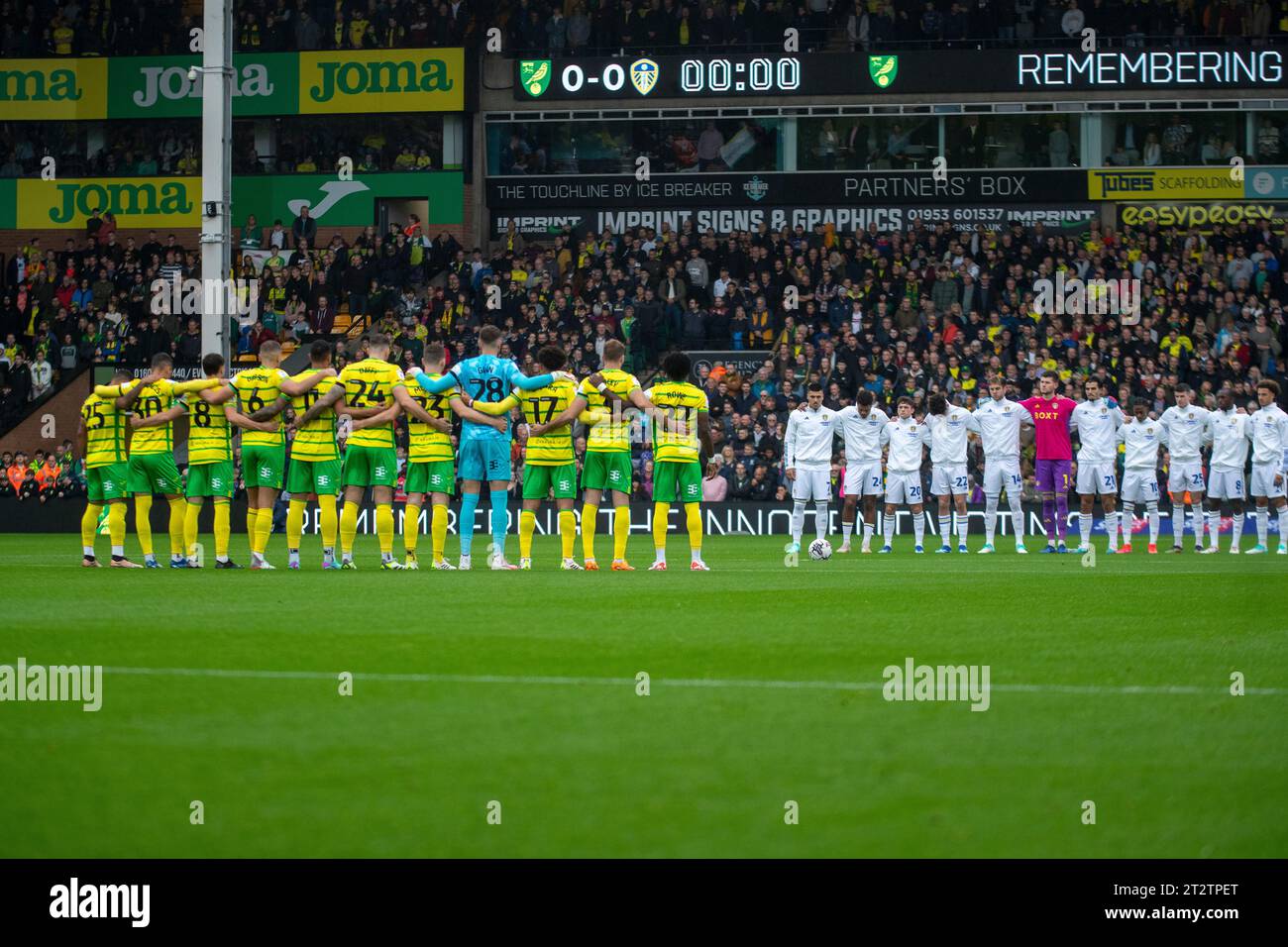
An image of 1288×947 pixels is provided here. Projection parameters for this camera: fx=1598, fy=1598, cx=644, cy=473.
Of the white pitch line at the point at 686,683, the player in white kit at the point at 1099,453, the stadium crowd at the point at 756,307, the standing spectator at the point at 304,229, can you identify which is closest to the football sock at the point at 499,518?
the white pitch line at the point at 686,683

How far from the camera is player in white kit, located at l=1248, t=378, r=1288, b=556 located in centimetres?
2383

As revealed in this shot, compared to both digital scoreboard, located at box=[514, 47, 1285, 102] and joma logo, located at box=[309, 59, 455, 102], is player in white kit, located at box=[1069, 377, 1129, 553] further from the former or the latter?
joma logo, located at box=[309, 59, 455, 102]

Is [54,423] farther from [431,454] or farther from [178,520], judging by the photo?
[431,454]

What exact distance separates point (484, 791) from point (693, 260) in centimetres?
3341

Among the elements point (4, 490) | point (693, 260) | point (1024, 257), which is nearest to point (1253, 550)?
point (1024, 257)

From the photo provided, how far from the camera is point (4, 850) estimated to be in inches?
Result: 199

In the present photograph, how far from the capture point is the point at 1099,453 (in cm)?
2425

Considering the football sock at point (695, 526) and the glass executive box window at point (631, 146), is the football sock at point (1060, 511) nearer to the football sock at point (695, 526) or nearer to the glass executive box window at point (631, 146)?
the football sock at point (695, 526)

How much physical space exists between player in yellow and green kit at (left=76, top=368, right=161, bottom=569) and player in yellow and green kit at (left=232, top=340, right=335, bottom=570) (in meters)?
1.48

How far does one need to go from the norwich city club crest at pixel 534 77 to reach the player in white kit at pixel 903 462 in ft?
61.8

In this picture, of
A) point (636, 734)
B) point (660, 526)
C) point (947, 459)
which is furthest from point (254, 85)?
point (636, 734)

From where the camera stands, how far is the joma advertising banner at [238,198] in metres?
42.3

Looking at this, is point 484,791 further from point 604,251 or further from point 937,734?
point 604,251

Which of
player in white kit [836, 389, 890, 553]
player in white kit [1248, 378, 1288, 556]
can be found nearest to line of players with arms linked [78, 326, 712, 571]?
player in white kit [836, 389, 890, 553]
